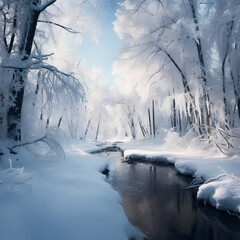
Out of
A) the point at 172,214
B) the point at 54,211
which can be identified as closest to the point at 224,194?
the point at 172,214

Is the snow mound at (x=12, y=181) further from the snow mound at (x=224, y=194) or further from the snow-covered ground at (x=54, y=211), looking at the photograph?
the snow mound at (x=224, y=194)

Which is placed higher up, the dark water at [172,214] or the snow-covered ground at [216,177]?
the snow-covered ground at [216,177]

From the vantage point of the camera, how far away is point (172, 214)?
434 cm

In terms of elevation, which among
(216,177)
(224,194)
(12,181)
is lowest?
(224,194)

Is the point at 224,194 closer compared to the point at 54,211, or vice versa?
the point at 54,211

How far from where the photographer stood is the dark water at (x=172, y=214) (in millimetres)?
3508

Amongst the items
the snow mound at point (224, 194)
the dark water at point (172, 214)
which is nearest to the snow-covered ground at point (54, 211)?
the dark water at point (172, 214)

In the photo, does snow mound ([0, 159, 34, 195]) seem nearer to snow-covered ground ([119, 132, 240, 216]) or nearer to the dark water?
the dark water

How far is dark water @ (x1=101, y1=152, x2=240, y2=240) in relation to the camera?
351cm

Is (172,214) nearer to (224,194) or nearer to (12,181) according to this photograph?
(224,194)

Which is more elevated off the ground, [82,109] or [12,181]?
[82,109]

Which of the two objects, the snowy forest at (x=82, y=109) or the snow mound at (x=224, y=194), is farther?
the snow mound at (x=224, y=194)

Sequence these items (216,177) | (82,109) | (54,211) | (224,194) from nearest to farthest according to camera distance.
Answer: (54,211), (224,194), (216,177), (82,109)

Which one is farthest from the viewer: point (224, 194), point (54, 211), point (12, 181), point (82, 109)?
point (82, 109)
